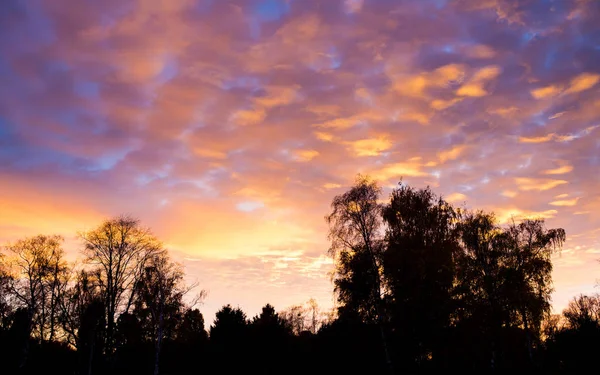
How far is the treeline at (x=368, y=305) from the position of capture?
1197 inches

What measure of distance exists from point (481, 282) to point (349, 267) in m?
13.5

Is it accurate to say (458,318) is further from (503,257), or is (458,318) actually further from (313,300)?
(313,300)

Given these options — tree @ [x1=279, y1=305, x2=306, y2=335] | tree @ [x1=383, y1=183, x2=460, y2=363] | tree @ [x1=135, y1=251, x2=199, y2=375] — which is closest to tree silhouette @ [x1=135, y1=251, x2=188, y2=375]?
tree @ [x1=135, y1=251, x2=199, y2=375]

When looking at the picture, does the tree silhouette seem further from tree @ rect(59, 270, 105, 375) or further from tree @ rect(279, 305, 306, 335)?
tree @ rect(279, 305, 306, 335)

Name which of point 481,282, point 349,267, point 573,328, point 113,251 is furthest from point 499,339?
point 113,251

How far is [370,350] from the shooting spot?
108 ft

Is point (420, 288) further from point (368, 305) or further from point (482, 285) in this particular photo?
point (482, 285)

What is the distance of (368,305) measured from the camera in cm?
3334

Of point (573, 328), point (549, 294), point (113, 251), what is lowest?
point (573, 328)

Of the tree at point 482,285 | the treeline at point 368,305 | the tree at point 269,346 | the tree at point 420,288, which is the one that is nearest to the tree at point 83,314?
the treeline at point 368,305

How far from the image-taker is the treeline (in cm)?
3041

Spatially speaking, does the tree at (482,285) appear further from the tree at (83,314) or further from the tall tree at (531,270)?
the tree at (83,314)

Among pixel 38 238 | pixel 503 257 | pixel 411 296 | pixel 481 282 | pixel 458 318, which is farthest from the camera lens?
pixel 38 238

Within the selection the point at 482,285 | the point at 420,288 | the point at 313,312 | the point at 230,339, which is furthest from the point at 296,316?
the point at 420,288
